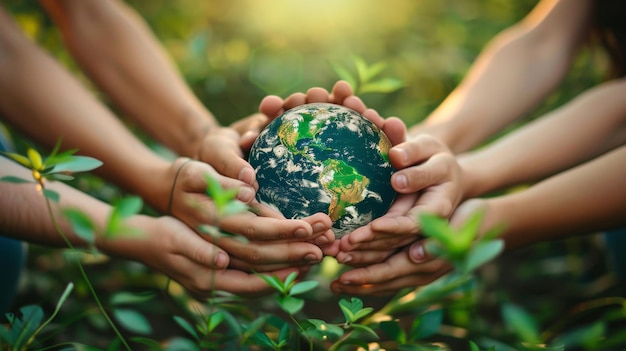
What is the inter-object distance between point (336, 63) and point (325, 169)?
5.90ft

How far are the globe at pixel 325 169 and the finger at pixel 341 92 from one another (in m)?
0.23

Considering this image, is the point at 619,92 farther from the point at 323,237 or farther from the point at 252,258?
the point at 252,258

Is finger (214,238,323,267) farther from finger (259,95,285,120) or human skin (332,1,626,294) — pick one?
finger (259,95,285,120)

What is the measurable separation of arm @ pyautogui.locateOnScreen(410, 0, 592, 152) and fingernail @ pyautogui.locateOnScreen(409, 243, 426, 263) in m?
1.05

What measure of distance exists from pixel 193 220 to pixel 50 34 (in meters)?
3.48

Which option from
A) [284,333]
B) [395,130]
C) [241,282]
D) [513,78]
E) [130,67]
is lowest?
[284,333]

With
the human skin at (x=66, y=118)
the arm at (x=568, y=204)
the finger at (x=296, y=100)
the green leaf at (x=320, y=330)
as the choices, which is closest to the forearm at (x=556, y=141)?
the arm at (x=568, y=204)

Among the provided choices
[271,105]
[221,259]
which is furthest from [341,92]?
[221,259]

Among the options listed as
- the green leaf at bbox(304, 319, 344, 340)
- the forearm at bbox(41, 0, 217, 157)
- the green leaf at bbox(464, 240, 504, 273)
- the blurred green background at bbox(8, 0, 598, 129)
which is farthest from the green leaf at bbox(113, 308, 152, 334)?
the blurred green background at bbox(8, 0, 598, 129)

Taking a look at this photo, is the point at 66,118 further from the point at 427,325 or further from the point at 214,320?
the point at 427,325

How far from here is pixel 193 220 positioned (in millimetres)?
2008

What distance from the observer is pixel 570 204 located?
2.23 meters

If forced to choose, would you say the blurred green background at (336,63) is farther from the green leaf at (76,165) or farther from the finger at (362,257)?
the green leaf at (76,165)

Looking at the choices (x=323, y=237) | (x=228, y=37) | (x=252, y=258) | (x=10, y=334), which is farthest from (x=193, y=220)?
(x=228, y=37)
